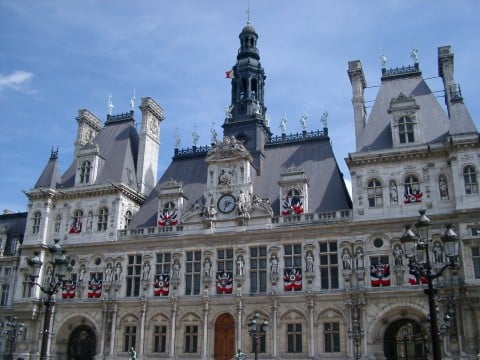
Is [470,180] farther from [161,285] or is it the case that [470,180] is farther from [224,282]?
[161,285]

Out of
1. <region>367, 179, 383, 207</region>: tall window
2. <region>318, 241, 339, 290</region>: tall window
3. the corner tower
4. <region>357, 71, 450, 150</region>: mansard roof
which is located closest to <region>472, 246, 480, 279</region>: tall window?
<region>367, 179, 383, 207</region>: tall window

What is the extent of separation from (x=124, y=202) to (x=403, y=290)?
81.9 feet

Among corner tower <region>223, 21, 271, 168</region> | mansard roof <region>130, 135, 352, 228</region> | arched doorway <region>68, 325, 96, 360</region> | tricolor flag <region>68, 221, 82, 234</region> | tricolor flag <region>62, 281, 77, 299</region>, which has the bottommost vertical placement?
arched doorway <region>68, 325, 96, 360</region>

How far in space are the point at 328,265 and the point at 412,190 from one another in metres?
8.10

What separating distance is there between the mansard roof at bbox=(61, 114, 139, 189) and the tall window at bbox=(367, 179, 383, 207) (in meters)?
22.0

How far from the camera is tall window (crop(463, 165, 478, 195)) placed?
120ft

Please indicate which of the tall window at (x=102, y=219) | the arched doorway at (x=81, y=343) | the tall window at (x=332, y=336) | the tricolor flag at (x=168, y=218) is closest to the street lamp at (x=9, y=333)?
the arched doorway at (x=81, y=343)

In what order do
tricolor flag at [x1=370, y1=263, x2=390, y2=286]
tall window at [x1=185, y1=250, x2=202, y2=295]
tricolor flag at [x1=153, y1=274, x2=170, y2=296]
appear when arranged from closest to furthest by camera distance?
tricolor flag at [x1=370, y1=263, x2=390, y2=286] < tall window at [x1=185, y1=250, x2=202, y2=295] < tricolor flag at [x1=153, y1=274, x2=170, y2=296]

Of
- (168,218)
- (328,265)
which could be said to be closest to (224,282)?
(168,218)

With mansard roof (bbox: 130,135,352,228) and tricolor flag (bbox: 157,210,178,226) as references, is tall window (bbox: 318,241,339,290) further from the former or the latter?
tricolor flag (bbox: 157,210,178,226)

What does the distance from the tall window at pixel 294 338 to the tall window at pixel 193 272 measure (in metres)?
7.98

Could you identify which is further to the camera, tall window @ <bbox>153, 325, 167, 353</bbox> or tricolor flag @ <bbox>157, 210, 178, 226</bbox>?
tricolor flag @ <bbox>157, 210, 178, 226</bbox>

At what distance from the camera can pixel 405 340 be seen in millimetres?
37000

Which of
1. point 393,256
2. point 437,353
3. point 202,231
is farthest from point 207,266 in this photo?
point 437,353
